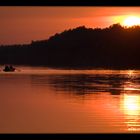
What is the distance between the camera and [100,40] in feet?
32.2

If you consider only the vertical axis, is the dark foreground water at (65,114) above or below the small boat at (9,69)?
below

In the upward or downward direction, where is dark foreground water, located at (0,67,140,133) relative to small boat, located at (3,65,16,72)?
downward

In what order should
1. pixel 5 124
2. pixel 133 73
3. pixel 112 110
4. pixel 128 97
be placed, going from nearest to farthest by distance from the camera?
pixel 5 124 < pixel 112 110 < pixel 128 97 < pixel 133 73

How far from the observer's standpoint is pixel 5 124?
13.3 feet

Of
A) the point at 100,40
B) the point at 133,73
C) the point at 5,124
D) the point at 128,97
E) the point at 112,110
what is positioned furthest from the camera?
the point at 133,73

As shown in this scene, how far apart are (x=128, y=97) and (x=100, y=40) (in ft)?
11.0

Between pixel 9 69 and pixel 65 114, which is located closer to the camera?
pixel 65 114

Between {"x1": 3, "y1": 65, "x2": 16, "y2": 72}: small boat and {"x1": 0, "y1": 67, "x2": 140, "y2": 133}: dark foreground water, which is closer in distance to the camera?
{"x1": 0, "y1": 67, "x2": 140, "y2": 133}: dark foreground water

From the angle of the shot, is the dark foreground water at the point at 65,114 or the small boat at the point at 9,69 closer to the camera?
the dark foreground water at the point at 65,114
